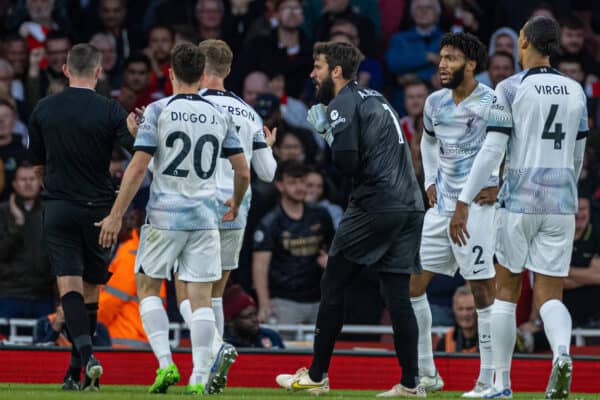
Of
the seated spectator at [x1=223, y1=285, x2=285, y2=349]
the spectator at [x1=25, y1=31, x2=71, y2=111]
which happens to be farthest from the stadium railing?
the spectator at [x1=25, y1=31, x2=71, y2=111]

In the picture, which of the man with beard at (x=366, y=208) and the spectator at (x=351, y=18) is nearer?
the man with beard at (x=366, y=208)

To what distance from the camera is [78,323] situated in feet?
33.7

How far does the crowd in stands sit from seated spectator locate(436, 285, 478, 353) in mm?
16

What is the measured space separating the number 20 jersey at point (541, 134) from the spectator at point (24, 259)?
708 centimetres

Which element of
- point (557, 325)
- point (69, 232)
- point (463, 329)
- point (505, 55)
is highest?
point (505, 55)

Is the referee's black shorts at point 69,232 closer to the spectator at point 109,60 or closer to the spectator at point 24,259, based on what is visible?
the spectator at point 24,259

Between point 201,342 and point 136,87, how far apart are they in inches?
321

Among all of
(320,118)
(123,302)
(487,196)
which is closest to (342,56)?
(320,118)

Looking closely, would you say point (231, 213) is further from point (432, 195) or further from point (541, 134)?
point (541, 134)

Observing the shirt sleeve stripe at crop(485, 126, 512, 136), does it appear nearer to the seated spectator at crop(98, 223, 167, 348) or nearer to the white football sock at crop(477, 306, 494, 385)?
the white football sock at crop(477, 306, 494, 385)

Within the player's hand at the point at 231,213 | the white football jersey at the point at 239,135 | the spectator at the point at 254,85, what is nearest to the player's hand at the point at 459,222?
the player's hand at the point at 231,213

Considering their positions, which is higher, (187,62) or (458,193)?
(187,62)

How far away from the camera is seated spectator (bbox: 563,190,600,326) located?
1476 cm

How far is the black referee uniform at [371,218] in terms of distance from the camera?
9875mm
